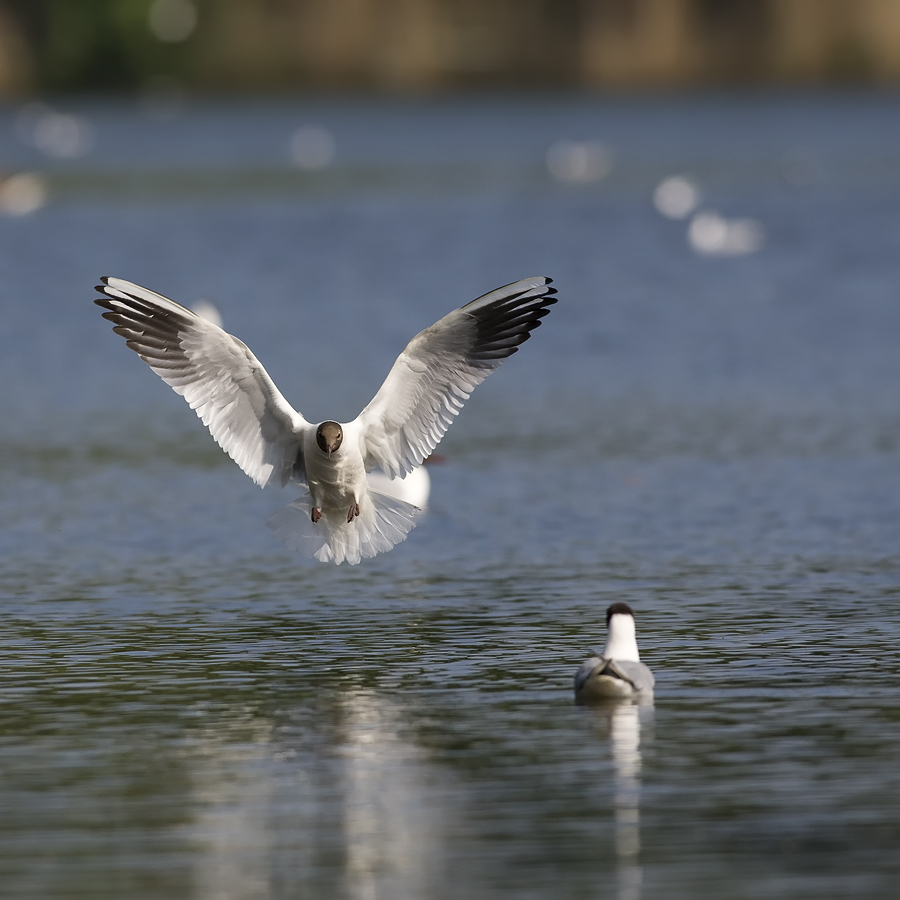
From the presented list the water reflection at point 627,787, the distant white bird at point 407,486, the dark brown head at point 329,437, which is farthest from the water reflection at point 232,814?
the distant white bird at point 407,486

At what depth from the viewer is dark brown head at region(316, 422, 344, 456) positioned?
40.4ft

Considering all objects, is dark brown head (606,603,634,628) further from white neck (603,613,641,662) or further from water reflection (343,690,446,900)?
water reflection (343,690,446,900)

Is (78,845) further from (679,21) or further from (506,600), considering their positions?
(679,21)

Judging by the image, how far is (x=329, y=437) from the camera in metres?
12.3

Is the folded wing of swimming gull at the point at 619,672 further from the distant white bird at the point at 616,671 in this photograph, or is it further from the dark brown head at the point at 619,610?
the dark brown head at the point at 619,610

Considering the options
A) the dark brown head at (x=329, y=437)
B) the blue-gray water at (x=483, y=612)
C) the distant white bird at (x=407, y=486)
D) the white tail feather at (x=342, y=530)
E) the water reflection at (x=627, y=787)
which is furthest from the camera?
the distant white bird at (x=407, y=486)

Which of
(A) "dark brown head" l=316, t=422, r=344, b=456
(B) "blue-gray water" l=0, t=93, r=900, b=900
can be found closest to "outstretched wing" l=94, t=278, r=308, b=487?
(A) "dark brown head" l=316, t=422, r=344, b=456

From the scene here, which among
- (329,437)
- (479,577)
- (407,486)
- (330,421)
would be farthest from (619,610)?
(407,486)

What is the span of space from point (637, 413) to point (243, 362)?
8.78m

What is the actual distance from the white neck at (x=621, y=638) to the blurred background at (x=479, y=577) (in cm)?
40

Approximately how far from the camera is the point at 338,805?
8.80 meters

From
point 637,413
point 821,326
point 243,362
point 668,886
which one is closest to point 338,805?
point 668,886

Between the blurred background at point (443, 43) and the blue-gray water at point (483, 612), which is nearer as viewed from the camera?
the blue-gray water at point (483, 612)

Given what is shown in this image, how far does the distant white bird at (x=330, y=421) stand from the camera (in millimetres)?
12445
